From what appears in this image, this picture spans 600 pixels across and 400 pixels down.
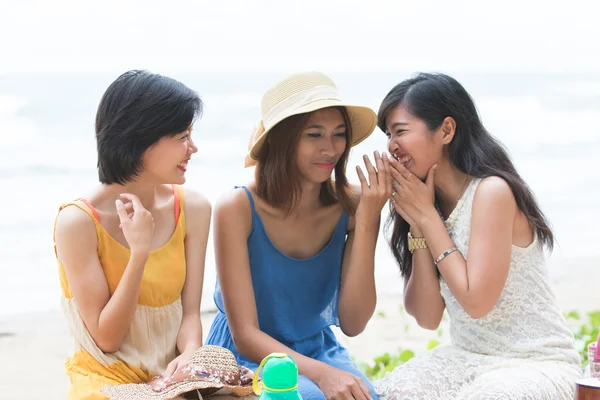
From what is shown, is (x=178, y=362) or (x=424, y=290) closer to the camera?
(x=178, y=362)

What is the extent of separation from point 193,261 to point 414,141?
2.99ft

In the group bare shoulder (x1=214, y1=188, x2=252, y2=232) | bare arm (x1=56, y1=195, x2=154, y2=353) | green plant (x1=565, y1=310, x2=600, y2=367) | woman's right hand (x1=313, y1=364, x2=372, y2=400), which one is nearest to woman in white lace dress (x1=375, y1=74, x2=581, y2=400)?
woman's right hand (x1=313, y1=364, x2=372, y2=400)

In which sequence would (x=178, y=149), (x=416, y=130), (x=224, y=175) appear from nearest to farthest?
(x=178, y=149) → (x=416, y=130) → (x=224, y=175)

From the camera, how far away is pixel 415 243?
285 centimetres

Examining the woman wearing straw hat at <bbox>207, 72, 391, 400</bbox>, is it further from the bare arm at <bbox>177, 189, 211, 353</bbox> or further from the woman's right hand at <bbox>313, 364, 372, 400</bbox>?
the bare arm at <bbox>177, 189, 211, 353</bbox>

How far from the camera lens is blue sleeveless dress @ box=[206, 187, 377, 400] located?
9.62ft

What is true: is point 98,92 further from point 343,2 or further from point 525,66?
point 525,66

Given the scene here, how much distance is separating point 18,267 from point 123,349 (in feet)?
22.7

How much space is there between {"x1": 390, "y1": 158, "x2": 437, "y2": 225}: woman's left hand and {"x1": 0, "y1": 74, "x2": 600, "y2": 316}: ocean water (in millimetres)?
4622

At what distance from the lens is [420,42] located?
1675 centimetres

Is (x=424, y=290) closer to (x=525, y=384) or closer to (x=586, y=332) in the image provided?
(x=525, y=384)

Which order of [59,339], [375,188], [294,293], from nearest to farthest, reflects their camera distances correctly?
1. [375,188]
2. [294,293]
3. [59,339]

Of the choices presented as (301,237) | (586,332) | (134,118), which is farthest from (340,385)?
(586,332)

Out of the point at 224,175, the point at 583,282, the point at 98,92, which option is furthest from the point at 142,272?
the point at 98,92
